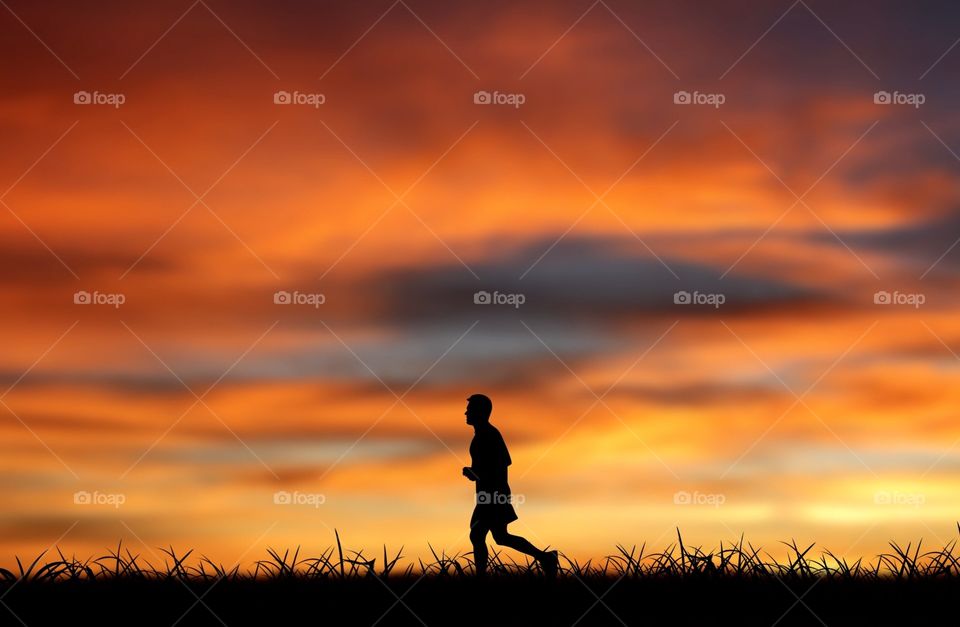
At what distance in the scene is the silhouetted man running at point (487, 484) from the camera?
1261 cm

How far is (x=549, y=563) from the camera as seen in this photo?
12.3m

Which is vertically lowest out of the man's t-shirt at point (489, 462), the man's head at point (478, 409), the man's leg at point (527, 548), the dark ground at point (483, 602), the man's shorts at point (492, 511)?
the dark ground at point (483, 602)

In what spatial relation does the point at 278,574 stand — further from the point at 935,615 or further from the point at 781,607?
the point at 935,615

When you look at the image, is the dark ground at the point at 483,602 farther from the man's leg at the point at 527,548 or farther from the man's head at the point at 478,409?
the man's head at the point at 478,409

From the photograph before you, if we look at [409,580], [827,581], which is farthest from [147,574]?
[827,581]

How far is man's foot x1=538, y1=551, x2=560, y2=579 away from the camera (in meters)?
12.2

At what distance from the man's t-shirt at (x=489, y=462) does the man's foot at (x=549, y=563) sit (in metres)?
1.02

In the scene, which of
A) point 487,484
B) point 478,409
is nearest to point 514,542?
point 487,484

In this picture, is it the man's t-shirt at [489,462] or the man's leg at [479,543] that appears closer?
the man's leg at [479,543]

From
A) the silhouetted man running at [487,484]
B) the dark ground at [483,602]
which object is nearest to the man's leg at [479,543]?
the silhouetted man running at [487,484]

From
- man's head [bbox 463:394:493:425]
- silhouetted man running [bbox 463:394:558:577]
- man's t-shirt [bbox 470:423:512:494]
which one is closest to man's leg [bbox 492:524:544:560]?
silhouetted man running [bbox 463:394:558:577]

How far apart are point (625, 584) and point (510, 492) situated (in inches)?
72.0

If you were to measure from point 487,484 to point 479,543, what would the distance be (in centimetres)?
72

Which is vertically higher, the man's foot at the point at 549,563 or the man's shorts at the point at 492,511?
the man's shorts at the point at 492,511
